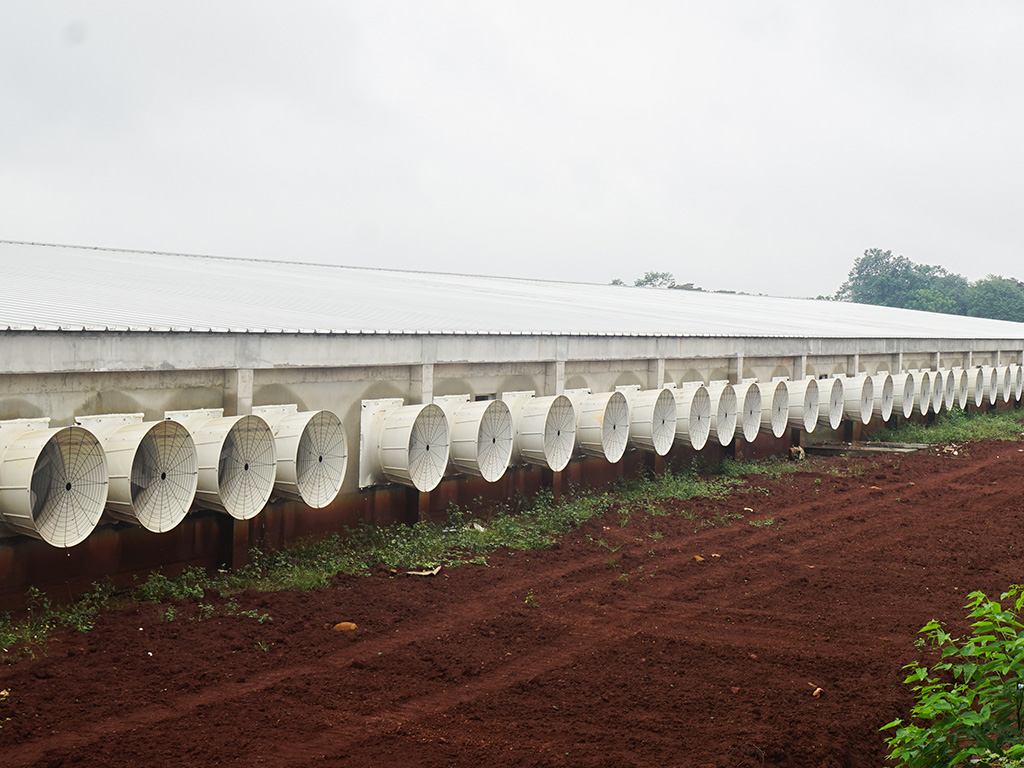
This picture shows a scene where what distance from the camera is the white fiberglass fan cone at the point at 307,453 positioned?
10492 mm

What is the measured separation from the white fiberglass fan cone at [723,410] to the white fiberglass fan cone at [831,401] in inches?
151

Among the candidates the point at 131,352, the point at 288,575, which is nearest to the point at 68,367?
the point at 131,352

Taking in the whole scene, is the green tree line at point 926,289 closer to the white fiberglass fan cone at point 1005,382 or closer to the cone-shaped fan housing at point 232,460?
the white fiberglass fan cone at point 1005,382

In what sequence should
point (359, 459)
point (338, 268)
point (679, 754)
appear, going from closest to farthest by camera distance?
point (679, 754) → point (359, 459) → point (338, 268)

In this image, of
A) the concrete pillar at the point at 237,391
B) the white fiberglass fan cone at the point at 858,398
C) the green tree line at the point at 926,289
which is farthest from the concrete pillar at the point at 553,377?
the green tree line at the point at 926,289

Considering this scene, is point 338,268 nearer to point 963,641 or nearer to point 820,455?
point 820,455

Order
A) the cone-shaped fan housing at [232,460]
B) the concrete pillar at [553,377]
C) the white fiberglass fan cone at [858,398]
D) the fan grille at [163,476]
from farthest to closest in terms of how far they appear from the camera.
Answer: the white fiberglass fan cone at [858,398]
the concrete pillar at [553,377]
the cone-shaped fan housing at [232,460]
the fan grille at [163,476]

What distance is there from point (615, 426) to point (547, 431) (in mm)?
1525

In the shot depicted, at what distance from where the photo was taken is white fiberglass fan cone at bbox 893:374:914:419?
23.3m

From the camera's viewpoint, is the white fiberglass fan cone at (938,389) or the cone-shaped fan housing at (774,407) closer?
the cone-shaped fan housing at (774,407)

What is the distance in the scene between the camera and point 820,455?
21.4 m

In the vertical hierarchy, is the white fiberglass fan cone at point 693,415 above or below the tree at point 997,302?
below

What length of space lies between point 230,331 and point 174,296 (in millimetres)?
3199

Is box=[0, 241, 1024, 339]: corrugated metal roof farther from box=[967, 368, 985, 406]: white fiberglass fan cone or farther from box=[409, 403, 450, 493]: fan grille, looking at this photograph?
box=[967, 368, 985, 406]: white fiberglass fan cone
